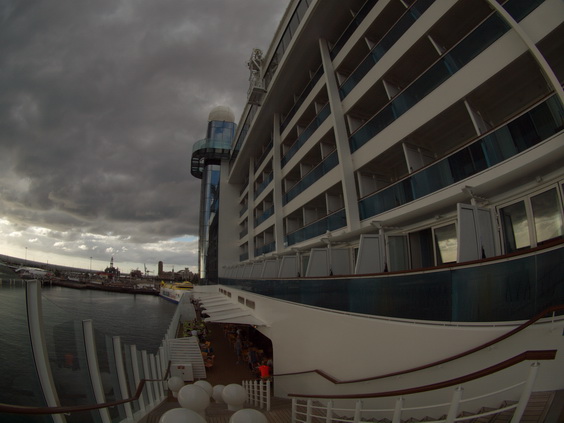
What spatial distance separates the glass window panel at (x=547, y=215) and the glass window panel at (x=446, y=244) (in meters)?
1.94

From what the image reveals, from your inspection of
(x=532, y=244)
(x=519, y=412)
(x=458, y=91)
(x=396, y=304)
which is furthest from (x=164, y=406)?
(x=458, y=91)

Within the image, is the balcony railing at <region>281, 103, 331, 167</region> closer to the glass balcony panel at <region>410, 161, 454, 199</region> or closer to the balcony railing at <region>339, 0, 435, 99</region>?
the balcony railing at <region>339, 0, 435, 99</region>

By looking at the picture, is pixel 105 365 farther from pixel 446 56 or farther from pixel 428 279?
pixel 446 56

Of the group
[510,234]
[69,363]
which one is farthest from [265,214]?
[69,363]

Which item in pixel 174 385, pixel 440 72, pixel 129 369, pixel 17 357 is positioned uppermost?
pixel 440 72

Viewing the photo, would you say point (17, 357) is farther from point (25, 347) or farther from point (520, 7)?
point (520, 7)

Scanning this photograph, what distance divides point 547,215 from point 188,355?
15348 millimetres

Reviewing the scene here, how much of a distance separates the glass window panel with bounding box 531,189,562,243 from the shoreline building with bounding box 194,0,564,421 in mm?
26

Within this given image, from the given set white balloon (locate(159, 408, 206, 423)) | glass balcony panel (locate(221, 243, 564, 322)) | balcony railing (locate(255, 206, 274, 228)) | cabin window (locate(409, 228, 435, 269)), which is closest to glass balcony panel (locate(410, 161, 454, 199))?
cabin window (locate(409, 228, 435, 269))

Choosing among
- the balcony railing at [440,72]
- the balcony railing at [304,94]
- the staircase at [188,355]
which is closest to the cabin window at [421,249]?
the balcony railing at [440,72]

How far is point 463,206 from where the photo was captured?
6.17 m

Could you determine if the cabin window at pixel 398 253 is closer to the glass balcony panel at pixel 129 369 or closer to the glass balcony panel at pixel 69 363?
the glass balcony panel at pixel 129 369

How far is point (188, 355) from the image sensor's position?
14.9 meters

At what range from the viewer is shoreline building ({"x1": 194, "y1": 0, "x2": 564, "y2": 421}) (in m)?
4.41
